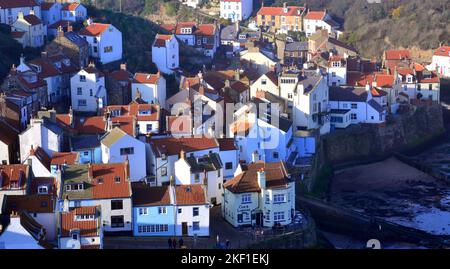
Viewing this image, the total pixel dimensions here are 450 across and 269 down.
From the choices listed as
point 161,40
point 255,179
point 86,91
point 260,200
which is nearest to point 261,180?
point 255,179

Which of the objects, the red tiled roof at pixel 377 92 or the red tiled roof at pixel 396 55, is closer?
the red tiled roof at pixel 377 92

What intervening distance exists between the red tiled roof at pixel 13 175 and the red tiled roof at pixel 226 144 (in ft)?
20.9

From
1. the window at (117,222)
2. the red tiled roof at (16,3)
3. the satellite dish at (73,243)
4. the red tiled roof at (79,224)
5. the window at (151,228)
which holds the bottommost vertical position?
the window at (151,228)

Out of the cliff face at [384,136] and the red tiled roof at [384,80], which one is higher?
the red tiled roof at [384,80]

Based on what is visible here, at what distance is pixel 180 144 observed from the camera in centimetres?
2167

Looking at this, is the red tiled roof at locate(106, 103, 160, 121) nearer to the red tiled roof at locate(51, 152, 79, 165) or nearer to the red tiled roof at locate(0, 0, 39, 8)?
the red tiled roof at locate(51, 152, 79, 165)

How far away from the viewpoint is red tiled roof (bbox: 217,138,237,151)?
22.3 metres

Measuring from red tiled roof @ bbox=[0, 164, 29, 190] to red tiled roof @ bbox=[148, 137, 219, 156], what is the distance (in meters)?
4.20

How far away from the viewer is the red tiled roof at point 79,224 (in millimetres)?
15227

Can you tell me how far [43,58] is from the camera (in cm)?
2838

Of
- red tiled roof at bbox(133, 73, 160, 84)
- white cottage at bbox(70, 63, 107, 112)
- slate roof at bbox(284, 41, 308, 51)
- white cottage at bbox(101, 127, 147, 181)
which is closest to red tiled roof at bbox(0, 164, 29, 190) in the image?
white cottage at bbox(101, 127, 147, 181)

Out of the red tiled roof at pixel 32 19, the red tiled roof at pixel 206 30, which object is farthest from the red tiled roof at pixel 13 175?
the red tiled roof at pixel 206 30

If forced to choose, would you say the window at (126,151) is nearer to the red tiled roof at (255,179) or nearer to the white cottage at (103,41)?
the red tiled roof at (255,179)
